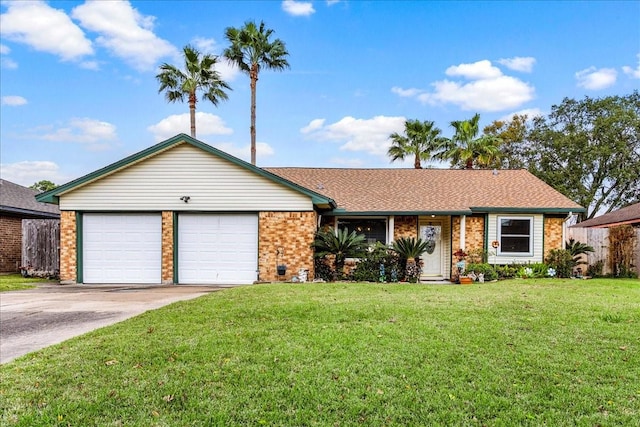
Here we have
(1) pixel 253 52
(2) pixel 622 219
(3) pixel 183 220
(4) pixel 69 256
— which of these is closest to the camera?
(4) pixel 69 256

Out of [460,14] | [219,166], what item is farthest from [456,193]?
[219,166]

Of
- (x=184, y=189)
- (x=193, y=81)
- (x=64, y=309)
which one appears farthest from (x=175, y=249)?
(x=193, y=81)

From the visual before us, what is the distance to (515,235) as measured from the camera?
14305 millimetres

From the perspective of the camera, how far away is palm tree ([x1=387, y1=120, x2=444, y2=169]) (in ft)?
82.1

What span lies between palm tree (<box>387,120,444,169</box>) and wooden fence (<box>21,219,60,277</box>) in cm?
1819

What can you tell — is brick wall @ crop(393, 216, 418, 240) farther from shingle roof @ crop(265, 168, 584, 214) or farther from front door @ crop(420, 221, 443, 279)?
shingle roof @ crop(265, 168, 584, 214)

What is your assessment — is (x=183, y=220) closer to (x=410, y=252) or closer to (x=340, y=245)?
(x=340, y=245)

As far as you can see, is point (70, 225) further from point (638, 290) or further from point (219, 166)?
point (638, 290)

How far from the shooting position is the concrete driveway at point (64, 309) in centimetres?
575

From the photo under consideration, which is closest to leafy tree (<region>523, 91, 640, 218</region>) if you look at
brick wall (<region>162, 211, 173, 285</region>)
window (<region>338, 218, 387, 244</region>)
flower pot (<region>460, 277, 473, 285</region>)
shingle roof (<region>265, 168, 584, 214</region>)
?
shingle roof (<region>265, 168, 584, 214</region>)

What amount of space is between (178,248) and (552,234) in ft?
40.1

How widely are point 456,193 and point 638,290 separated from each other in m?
6.59

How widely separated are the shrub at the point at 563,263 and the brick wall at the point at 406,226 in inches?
177

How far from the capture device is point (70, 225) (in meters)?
12.7
